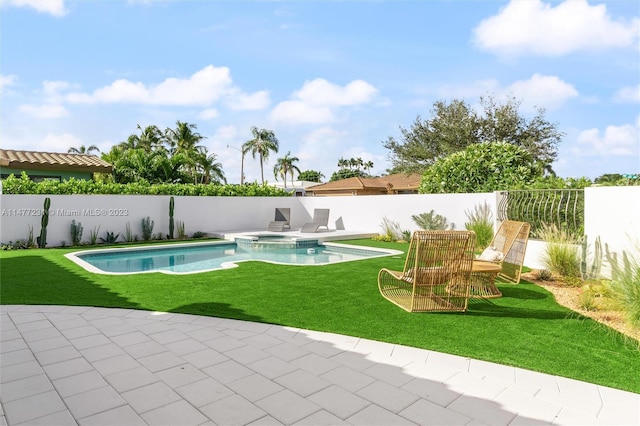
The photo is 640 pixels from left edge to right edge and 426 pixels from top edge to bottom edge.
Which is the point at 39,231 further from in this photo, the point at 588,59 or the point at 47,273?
the point at 588,59

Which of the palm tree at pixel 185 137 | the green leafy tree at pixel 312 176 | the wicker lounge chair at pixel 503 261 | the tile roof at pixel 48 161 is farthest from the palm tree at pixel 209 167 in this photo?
the green leafy tree at pixel 312 176

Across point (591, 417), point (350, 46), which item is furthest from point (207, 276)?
point (350, 46)

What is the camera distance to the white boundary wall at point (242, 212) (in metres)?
7.97

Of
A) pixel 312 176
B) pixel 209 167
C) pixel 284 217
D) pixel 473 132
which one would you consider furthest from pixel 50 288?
pixel 312 176

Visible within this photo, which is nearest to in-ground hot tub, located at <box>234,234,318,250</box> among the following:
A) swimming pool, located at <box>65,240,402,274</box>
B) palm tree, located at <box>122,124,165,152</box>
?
swimming pool, located at <box>65,240,402,274</box>

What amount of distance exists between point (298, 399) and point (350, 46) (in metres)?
12.2

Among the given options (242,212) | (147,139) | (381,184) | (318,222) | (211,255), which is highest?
(147,139)

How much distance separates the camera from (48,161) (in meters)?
18.4

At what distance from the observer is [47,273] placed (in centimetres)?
895

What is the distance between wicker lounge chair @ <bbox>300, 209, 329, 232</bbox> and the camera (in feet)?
61.1

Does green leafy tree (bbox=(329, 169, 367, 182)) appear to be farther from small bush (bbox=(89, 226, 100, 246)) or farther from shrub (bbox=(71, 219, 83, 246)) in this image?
shrub (bbox=(71, 219, 83, 246))

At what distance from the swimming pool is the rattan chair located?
5.02 metres

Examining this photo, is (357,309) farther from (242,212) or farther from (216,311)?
(242,212)

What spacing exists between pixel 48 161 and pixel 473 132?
26471mm
